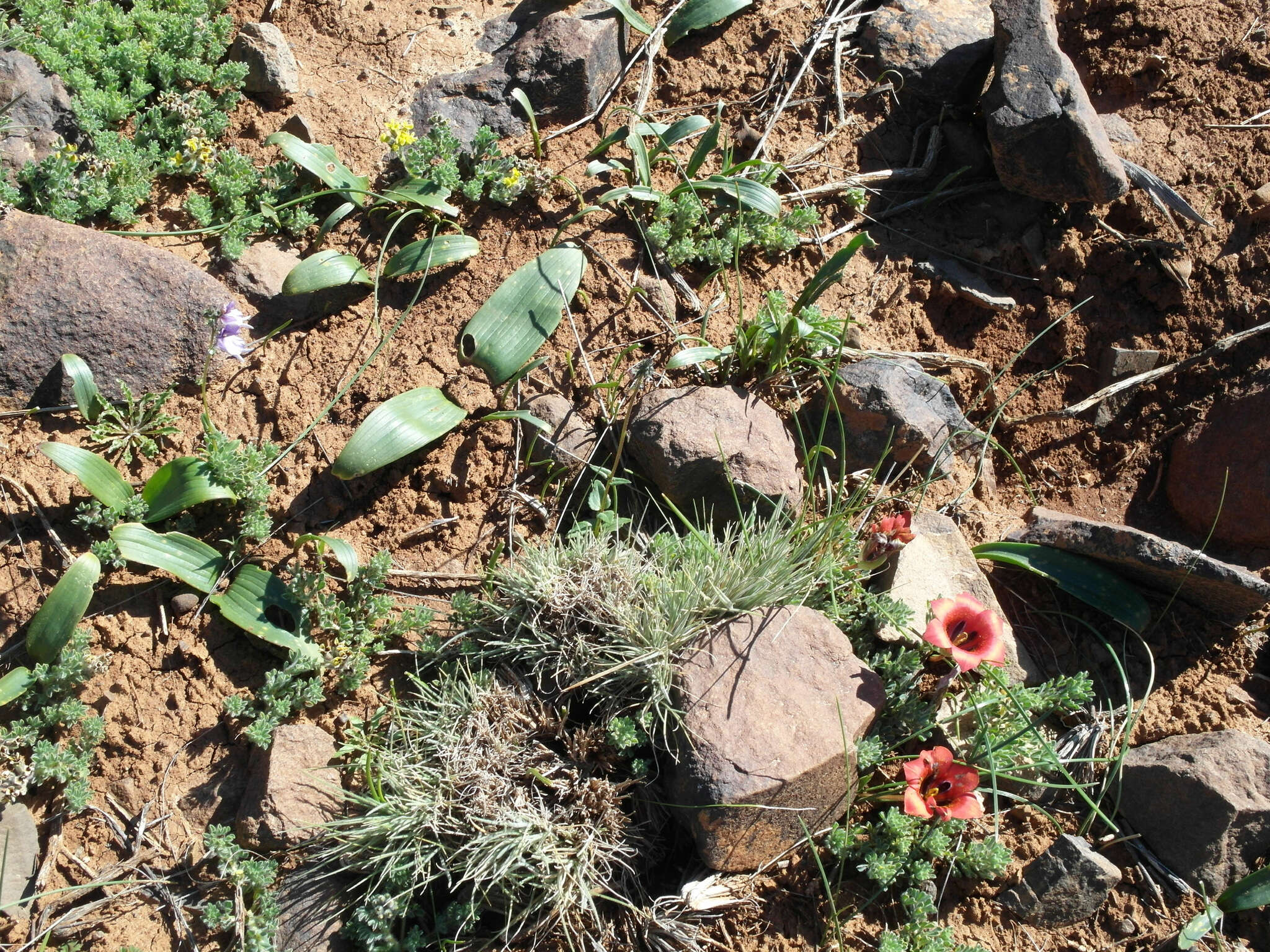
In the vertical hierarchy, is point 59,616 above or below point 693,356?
below

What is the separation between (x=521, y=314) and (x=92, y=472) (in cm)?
145

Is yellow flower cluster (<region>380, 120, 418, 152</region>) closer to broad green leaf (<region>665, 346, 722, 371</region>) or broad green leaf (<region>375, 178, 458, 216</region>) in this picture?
broad green leaf (<region>375, 178, 458, 216</region>)

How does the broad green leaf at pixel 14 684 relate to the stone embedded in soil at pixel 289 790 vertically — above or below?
above

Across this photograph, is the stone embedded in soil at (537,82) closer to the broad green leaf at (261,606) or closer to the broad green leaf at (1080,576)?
the broad green leaf at (261,606)

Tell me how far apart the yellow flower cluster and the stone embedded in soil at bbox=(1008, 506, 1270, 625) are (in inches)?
104

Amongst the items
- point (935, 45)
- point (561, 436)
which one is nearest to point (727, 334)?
point (561, 436)

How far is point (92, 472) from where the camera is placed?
2.77 m

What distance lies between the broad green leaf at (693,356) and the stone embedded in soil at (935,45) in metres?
1.58

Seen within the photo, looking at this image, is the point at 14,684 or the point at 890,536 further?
the point at 890,536

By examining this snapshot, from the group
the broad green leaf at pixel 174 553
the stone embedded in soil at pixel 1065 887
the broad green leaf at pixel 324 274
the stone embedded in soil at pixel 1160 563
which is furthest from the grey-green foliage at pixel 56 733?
the stone embedded in soil at pixel 1160 563

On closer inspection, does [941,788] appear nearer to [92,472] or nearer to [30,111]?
[92,472]

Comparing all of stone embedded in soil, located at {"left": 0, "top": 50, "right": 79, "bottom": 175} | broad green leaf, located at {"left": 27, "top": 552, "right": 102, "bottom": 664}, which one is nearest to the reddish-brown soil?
broad green leaf, located at {"left": 27, "top": 552, "right": 102, "bottom": 664}

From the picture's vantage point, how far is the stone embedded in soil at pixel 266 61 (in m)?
3.54

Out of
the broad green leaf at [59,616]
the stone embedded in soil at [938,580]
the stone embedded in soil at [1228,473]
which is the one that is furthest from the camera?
the stone embedded in soil at [1228,473]
